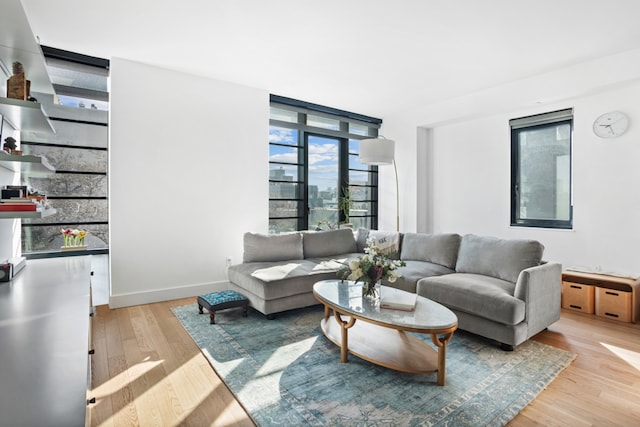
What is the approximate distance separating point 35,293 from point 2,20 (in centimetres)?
143

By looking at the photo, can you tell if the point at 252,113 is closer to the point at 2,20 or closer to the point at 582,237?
the point at 2,20

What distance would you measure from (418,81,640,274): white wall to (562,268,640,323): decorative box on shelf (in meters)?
0.36

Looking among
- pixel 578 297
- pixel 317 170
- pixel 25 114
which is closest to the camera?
pixel 25 114

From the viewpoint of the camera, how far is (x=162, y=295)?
4.10 m

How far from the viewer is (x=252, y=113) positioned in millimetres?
4773

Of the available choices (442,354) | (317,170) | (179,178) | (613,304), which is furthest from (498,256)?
(179,178)

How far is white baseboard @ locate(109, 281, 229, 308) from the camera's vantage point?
3854 mm

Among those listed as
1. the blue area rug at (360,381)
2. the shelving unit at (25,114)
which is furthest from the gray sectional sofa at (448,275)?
the shelving unit at (25,114)

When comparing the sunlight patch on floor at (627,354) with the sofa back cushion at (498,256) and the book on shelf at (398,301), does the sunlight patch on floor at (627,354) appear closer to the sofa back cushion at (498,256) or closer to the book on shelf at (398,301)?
the sofa back cushion at (498,256)

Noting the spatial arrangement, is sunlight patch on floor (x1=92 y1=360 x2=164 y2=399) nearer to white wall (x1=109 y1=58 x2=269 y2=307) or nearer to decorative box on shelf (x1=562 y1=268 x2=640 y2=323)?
white wall (x1=109 y1=58 x2=269 y2=307)

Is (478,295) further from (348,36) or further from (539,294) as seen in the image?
(348,36)

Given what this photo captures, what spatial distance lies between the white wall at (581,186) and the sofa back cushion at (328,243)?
1.86 m

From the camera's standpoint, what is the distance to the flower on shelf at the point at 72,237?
365 cm

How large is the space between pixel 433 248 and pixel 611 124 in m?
2.45
